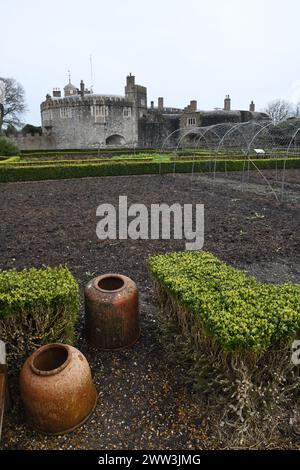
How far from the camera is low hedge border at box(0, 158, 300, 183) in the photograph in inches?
592

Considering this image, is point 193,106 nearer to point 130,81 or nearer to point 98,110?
point 130,81

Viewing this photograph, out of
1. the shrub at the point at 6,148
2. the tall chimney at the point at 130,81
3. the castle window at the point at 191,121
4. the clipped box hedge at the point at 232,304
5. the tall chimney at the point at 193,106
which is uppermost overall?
the tall chimney at the point at 130,81

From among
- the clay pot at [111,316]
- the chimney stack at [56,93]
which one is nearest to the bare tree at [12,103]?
the chimney stack at [56,93]

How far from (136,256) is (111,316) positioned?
2.63 metres

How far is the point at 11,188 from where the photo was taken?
13.3 m

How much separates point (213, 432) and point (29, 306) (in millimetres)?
1749

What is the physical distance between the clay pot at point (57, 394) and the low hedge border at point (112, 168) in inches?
543

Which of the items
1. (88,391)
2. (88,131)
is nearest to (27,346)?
(88,391)

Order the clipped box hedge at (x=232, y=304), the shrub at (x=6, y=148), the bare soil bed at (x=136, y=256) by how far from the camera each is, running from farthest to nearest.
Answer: the shrub at (x=6, y=148)
the bare soil bed at (x=136, y=256)
the clipped box hedge at (x=232, y=304)

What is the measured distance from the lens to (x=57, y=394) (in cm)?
241

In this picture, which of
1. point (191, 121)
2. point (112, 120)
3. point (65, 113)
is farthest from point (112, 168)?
point (191, 121)

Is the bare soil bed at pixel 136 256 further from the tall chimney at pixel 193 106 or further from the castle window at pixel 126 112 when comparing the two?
the tall chimney at pixel 193 106

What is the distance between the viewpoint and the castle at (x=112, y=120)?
36.9 metres

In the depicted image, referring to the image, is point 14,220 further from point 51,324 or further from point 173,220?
point 51,324
